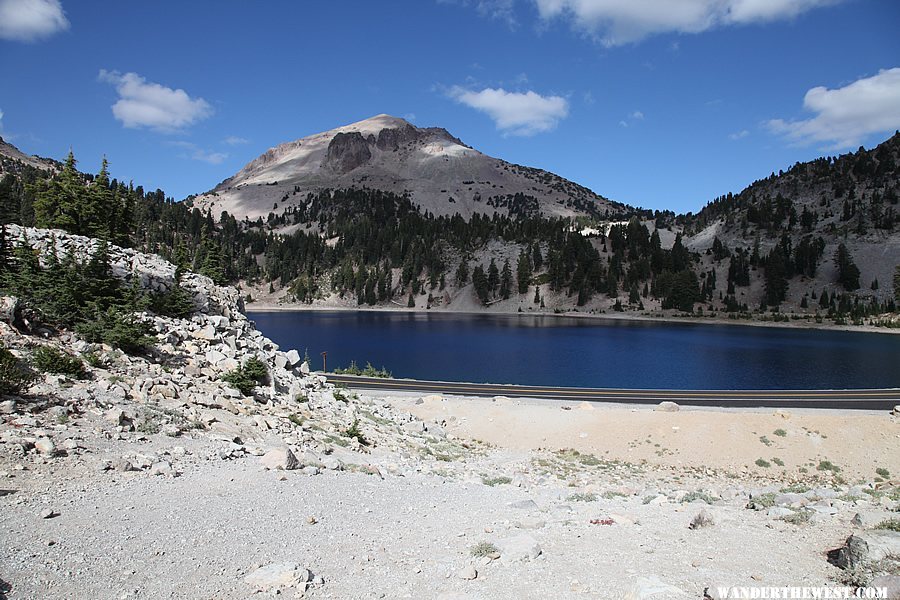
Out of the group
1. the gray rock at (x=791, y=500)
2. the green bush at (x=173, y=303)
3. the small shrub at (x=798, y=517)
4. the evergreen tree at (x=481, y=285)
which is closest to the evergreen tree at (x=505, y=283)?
the evergreen tree at (x=481, y=285)

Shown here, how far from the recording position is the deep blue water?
51.7 metres

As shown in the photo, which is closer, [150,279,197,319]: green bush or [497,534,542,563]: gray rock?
[497,534,542,563]: gray rock

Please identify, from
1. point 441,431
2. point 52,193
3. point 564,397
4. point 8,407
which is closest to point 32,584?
point 8,407

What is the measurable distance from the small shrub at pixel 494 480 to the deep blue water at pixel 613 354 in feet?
106

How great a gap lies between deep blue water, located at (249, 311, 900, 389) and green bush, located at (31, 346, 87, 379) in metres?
38.9

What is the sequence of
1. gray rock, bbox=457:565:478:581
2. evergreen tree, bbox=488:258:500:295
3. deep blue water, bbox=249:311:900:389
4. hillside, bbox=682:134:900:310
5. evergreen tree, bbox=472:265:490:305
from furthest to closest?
evergreen tree, bbox=488:258:500:295
evergreen tree, bbox=472:265:490:305
hillside, bbox=682:134:900:310
deep blue water, bbox=249:311:900:389
gray rock, bbox=457:565:478:581

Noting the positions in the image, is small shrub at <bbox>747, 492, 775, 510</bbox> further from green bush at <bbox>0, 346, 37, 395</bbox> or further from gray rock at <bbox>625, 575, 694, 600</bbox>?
green bush at <bbox>0, 346, 37, 395</bbox>

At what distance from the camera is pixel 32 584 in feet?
18.8

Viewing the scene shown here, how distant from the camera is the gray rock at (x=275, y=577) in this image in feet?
21.4

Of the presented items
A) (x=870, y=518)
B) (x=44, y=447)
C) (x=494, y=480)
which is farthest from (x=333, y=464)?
(x=870, y=518)

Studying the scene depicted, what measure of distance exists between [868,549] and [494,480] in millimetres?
10394

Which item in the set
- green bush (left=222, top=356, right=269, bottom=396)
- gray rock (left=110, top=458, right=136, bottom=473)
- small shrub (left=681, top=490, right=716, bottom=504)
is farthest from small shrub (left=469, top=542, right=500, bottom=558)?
green bush (left=222, top=356, right=269, bottom=396)

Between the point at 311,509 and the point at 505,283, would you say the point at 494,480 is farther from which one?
the point at 505,283

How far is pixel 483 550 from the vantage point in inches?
318
